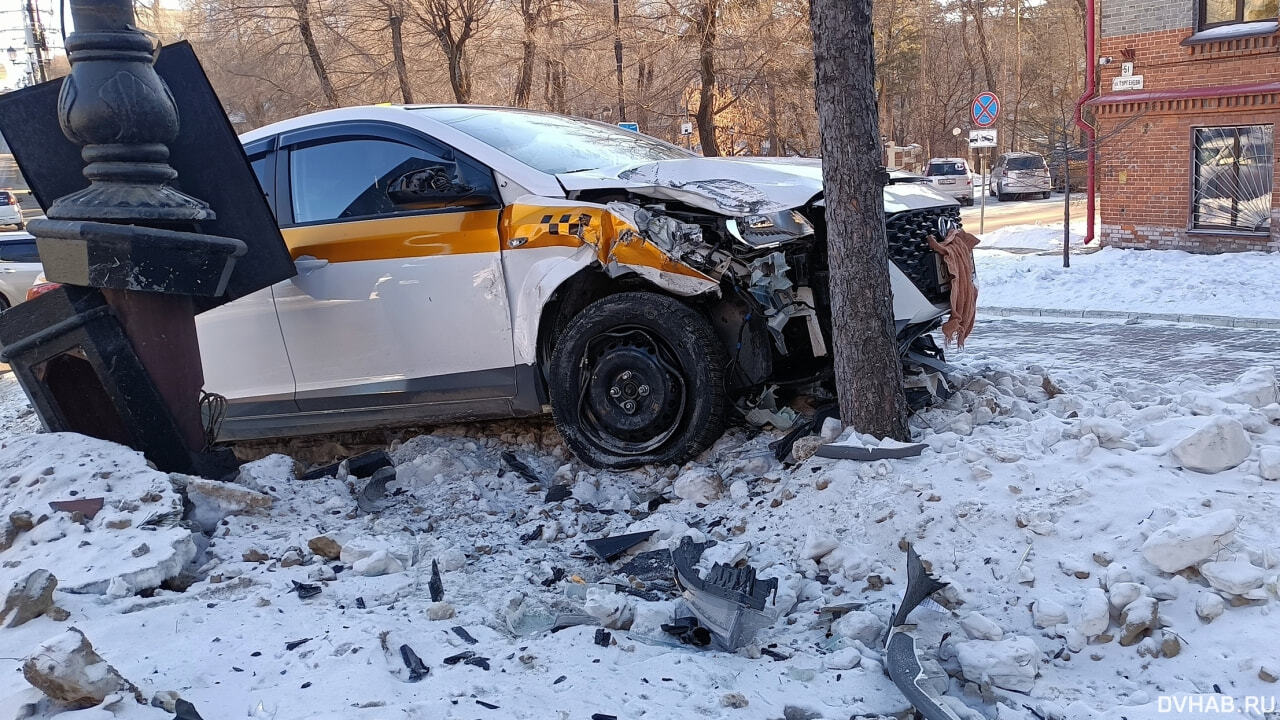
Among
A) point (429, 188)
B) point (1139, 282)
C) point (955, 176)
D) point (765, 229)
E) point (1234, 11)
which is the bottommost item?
point (1139, 282)

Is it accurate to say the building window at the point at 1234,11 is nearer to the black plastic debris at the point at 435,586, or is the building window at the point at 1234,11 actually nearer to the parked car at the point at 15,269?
the black plastic debris at the point at 435,586

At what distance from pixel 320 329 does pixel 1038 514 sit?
149 inches

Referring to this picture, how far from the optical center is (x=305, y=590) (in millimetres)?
3711

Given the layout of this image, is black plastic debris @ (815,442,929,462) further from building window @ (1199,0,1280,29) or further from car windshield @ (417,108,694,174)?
building window @ (1199,0,1280,29)

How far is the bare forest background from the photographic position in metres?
19.2

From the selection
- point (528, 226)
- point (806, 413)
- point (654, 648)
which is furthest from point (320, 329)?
point (654, 648)

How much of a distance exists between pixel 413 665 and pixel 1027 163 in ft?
122

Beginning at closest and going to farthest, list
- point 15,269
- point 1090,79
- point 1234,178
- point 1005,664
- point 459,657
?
point 1005,664 → point 459,657 → point 15,269 → point 1234,178 → point 1090,79

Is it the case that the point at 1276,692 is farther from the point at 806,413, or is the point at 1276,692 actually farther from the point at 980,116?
the point at 980,116

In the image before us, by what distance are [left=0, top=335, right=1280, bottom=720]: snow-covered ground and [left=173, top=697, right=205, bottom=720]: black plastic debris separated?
0.04m

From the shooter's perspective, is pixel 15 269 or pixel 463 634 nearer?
pixel 463 634

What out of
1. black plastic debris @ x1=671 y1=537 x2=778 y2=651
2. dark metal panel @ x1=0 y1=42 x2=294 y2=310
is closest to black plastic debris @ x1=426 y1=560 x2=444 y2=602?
black plastic debris @ x1=671 y1=537 x2=778 y2=651

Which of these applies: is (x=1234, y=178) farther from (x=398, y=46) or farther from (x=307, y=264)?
(x=307, y=264)

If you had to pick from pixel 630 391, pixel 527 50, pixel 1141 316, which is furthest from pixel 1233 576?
pixel 527 50
